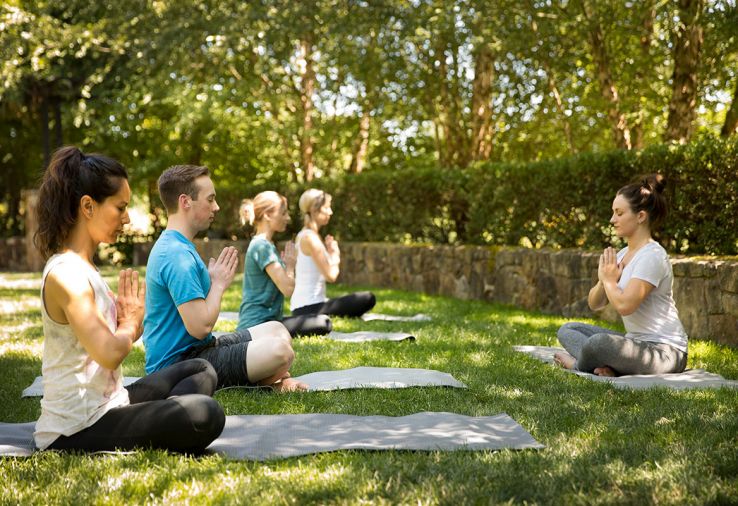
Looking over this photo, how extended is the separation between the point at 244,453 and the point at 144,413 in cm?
47

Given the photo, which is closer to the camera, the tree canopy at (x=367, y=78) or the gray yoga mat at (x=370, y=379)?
the gray yoga mat at (x=370, y=379)

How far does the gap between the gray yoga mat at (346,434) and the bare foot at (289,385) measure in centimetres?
71

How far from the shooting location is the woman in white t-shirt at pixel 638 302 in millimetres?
5180

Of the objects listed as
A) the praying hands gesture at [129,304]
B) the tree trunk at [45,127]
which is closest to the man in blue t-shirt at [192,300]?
the praying hands gesture at [129,304]

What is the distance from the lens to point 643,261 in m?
5.22

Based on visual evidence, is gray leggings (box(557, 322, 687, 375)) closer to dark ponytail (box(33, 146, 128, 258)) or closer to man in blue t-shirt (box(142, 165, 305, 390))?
man in blue t-shirt (box(142, 165, 305, 390))

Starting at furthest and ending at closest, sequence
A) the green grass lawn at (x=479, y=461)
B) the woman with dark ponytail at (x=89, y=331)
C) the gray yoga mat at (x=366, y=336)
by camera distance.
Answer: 1. the gray yoga mat at (x=366, y=336)
2. the woman with dark ponytail at (x=89, y=331)
3. the green grass lawn at (x=479, y=461)

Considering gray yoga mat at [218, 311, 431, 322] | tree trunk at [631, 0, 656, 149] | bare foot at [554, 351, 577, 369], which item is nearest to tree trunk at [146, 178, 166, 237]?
tree trunk at [631, 0, 656, 149]

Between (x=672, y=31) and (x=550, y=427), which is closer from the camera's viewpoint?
(x=550, y=427)

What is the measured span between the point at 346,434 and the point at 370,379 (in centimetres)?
133

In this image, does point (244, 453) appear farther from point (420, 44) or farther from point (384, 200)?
point (420, 44)

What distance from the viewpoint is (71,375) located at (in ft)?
10.6

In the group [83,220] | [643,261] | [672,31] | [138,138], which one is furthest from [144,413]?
[138,138]

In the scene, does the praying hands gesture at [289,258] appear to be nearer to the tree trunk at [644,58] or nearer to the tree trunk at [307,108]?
the tree trunk at [644,58]
